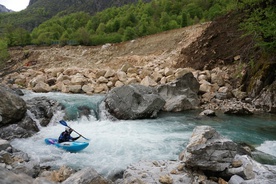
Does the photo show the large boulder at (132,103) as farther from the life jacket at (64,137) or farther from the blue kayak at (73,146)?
the blue kayak at (73,146)

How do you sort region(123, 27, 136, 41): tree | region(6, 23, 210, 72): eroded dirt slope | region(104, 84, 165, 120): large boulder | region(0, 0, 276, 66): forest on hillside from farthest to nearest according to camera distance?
1. region(123, 27, 136, 41): tree
2. region(6, 23, 210, 72): eroded dirt slope
3. region(0, 0, 276, 66): forest on hillside
4. region(104, 84, 165, 120): large boulder

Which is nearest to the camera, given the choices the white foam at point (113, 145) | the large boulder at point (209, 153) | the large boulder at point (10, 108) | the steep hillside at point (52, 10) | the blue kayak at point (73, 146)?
the large boulder at point (209, 153)

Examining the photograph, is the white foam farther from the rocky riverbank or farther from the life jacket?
the rocky riverbank

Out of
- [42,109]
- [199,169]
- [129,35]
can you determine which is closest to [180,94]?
[42,109]

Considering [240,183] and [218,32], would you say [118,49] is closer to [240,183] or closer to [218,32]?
[218,32]

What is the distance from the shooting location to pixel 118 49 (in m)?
26.5

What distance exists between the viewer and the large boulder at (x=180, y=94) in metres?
13.0

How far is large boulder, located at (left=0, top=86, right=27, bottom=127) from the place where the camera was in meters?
8.79

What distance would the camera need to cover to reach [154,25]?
122ft

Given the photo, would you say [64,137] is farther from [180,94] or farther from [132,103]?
[180,94]

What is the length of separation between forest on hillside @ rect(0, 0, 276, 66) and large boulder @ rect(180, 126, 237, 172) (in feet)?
24.6

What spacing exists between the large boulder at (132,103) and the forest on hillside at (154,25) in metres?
5.61

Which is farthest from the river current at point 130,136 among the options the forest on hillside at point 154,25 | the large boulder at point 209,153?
the forest on hillside at point 154,25

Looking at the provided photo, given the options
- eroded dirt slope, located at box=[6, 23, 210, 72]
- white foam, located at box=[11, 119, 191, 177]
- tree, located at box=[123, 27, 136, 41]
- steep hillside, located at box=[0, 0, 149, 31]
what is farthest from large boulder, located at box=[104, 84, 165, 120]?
steep hillside, located at box=[0, 0, 149, 31]
